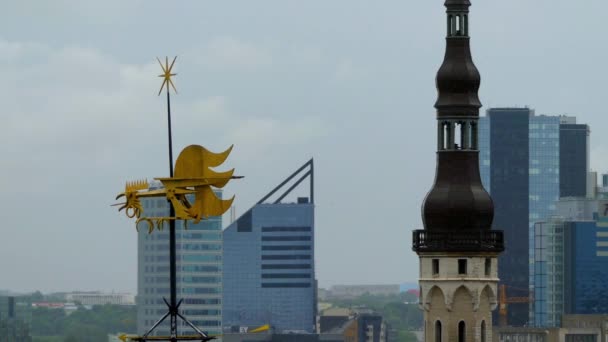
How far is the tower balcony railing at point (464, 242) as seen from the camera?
199ft

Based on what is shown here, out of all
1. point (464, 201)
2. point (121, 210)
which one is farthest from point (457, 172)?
point (121, 210)

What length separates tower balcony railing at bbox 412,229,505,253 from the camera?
60688mm

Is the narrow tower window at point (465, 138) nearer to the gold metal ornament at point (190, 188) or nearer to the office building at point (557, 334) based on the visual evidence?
the gold metal ornament at point (190, 188)

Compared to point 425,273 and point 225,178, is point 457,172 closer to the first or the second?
point 425,273

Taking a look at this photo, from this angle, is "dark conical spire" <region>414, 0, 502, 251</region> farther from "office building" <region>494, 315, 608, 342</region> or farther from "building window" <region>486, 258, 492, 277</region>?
"office building" <region>494, 315, 608, 342</region>

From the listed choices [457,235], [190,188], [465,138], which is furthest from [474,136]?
[190,188]

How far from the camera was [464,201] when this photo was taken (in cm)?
6112

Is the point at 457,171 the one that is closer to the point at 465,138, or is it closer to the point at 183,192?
the point at 465,138

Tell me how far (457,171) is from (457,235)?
1.32 m

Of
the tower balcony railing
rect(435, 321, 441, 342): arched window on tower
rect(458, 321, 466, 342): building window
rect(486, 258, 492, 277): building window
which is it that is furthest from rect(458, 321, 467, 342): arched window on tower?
the tower balcony railing

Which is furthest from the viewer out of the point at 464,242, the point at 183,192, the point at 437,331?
the point at 464,242

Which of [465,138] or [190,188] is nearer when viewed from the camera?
[190,188]

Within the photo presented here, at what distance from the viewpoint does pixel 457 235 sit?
60844mm

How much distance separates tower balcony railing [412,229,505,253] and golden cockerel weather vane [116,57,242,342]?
79.6 feet
